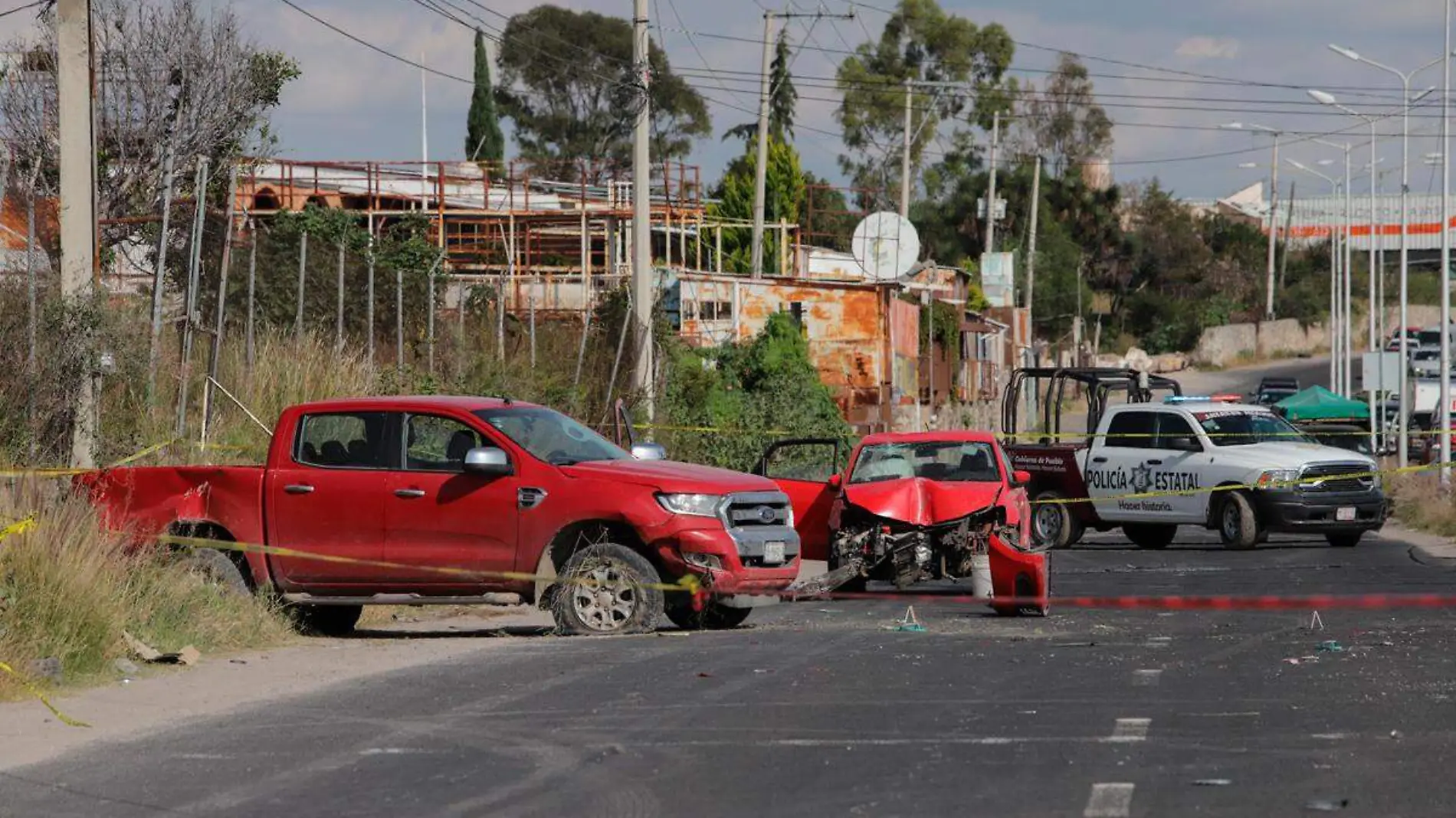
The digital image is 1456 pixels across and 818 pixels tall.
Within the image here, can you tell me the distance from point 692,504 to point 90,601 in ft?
14.1

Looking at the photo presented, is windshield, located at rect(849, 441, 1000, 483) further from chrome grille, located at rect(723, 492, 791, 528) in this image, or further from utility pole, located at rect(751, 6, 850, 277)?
utility pole, located at rect(751, 6, 850, 277)

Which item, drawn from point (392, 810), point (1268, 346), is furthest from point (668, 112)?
point (392, 810)

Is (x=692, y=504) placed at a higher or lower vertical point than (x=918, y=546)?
higher

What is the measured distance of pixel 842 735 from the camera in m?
9.51

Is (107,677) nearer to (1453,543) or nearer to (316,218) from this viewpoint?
(1453,543)

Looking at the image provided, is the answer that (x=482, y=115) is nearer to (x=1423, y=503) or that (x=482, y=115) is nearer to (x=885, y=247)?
(x=885, y=247)

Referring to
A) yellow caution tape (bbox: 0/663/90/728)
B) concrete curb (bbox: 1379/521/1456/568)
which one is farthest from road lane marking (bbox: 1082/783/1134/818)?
concrete curb (bbox: 1379/521/1456/568)

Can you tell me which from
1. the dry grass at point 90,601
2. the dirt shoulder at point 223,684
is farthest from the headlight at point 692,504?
the dry grass at point 90,601

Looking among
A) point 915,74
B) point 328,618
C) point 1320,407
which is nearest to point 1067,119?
point 915,74

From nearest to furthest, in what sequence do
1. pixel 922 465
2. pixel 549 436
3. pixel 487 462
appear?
pixel 487 462 → pixel 549 436 → pixel 922 465

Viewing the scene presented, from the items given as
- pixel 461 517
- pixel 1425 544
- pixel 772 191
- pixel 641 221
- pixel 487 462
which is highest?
pixel 772 191

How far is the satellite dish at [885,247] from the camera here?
46.0 meters

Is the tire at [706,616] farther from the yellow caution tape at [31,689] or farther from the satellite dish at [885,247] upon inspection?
the satellite dish at [885,247]

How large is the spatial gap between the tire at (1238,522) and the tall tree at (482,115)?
58994 millimetres
